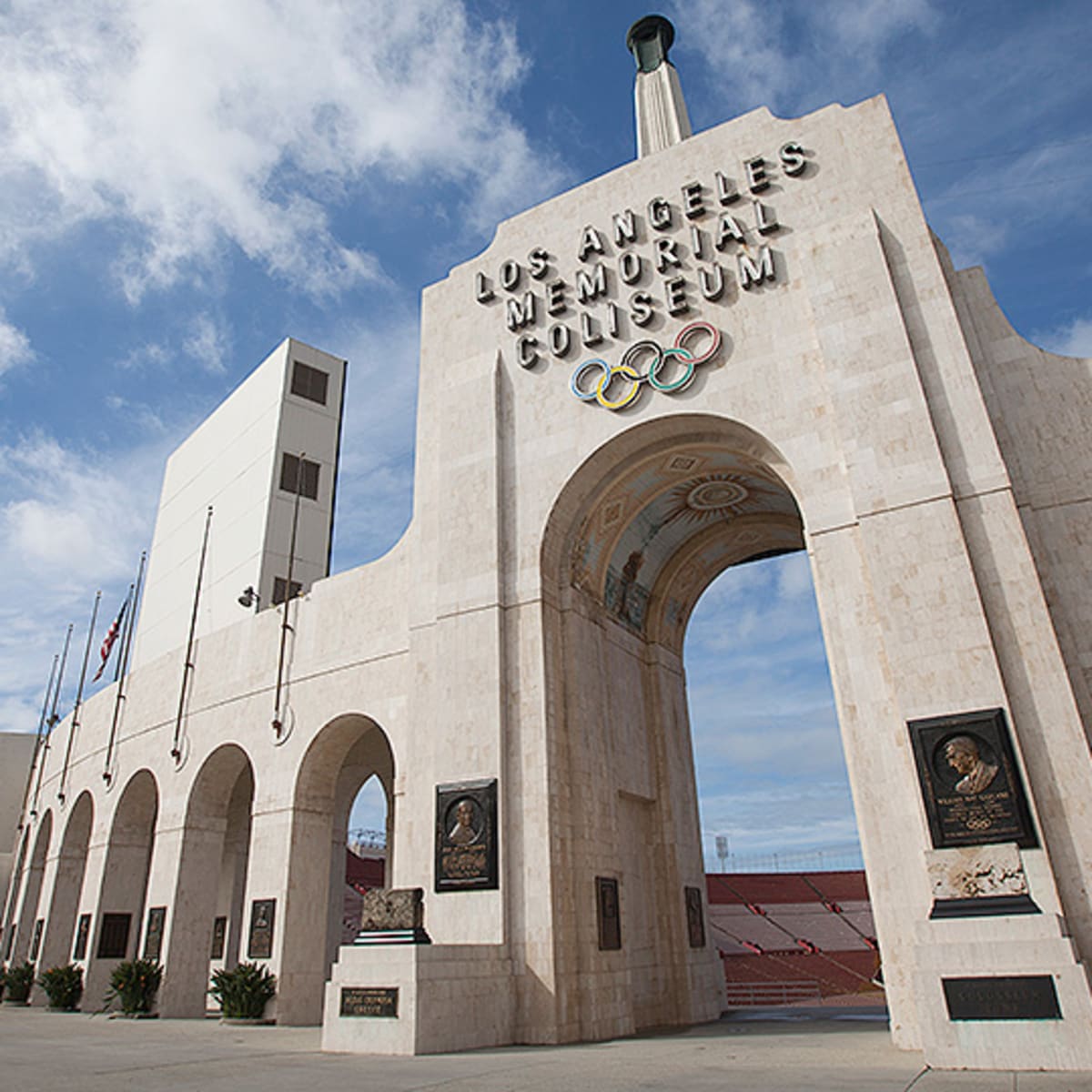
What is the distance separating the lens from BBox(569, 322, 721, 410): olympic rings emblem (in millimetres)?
15797

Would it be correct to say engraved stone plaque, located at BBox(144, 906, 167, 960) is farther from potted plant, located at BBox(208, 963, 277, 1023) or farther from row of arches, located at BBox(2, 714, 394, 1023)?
potted plant, located at BBox(208, 963, 277, 1023)

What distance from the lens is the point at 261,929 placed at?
18.2 m

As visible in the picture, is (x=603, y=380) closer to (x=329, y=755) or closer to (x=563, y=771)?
(x=563, y=771)

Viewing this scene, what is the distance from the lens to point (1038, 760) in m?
10.9

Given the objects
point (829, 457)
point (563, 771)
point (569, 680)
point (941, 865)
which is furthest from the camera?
point (569, 680)

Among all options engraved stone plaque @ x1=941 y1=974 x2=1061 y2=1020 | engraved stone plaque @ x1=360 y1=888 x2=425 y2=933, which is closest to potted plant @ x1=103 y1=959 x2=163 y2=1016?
engraved stone plaque @ x1=360 y1=888 x2=425 y2=933

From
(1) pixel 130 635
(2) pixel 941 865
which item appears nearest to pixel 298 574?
(1) pixel 130 635

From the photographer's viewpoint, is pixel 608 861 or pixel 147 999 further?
pixel 147 999

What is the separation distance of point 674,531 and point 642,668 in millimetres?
3139

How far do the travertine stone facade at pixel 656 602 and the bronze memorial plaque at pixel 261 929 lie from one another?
0.36 meters

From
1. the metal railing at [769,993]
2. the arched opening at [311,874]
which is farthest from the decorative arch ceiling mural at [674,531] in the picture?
the metal railing at [769,993]

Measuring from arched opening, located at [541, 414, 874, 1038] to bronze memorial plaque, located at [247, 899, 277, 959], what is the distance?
7450mm

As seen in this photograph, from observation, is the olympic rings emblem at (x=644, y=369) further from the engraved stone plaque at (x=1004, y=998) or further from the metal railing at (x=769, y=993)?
the metal railing at (x=769, y=993)

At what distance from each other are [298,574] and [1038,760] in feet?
76.3
